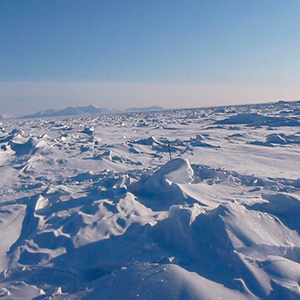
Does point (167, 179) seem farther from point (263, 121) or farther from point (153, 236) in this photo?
point (263, 121)

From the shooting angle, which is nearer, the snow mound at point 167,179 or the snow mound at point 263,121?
the snow mound at point 167,179

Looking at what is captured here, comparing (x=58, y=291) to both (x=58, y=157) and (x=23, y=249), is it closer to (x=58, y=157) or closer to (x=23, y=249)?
(x=23, y=249)

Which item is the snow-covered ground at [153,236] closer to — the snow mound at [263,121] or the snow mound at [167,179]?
the snow mound at [167,179]

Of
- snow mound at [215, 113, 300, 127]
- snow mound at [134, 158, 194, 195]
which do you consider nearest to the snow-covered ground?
snow mound at [134, 158, 194, 195]

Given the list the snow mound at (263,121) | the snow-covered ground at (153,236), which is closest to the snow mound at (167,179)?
the snow-covered ground at (153,236)

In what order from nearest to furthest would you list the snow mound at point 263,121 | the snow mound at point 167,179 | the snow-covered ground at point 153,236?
the snow-covered ground at point 153,236 → the snow mound at point 167,179 → the snow mound at point 263,121

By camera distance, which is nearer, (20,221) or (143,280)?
(143,280)

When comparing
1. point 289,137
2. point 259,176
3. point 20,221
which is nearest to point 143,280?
point 20,221

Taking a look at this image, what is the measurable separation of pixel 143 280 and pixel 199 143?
9.21 meters

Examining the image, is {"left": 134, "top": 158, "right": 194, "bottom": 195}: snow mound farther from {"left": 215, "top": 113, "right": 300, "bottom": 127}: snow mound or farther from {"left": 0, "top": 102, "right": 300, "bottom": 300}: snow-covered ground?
{"left": 215, "top": 113, "right": 300, "bottom": 127}: snow mound

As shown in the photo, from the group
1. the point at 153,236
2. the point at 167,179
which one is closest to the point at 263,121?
the point at 167,179

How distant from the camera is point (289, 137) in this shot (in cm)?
1227

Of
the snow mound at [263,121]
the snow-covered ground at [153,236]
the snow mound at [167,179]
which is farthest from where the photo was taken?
the snow mound at [263,121]

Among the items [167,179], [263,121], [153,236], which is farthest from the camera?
[263,121]
